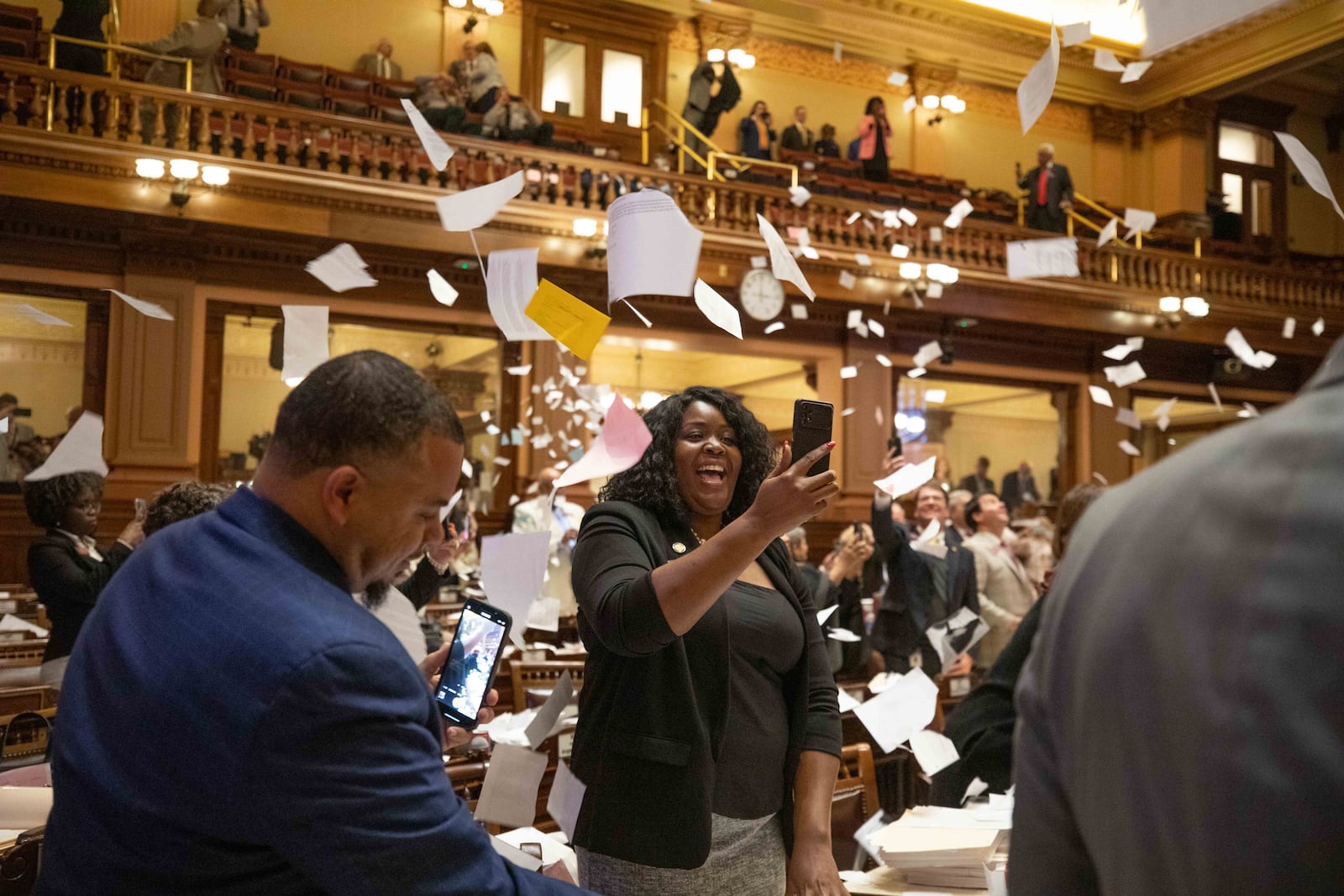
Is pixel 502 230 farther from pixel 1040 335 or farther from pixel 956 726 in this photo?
pixel 956 726

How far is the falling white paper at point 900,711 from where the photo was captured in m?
2.38

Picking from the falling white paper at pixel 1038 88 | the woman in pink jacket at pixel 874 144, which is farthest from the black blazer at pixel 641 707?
the woman in pink jacket at pixel 874 144

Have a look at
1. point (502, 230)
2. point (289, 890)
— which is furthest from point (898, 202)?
point (289, 890)

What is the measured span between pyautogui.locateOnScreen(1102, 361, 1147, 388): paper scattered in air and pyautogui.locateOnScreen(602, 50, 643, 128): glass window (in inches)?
242

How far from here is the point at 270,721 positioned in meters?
0.86

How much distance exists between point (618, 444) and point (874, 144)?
10765 mm

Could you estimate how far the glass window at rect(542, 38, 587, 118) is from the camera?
468 inches

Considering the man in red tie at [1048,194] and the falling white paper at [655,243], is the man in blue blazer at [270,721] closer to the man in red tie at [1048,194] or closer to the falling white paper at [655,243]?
the falling white paper at [655,243]

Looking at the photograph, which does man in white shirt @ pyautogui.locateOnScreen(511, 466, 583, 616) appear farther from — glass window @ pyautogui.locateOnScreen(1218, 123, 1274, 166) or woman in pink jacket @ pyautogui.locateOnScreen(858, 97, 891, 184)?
glass window @ pyautogui.locateOnScreen(1218, 123, 1274, 166)

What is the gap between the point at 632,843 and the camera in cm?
152

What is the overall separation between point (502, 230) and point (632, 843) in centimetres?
863

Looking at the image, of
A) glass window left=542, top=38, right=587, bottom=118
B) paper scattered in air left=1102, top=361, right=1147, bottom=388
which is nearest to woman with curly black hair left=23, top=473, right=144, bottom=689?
glass window left=542, top=38, right=587, bottom=118

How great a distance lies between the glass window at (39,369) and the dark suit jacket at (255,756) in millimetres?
9163

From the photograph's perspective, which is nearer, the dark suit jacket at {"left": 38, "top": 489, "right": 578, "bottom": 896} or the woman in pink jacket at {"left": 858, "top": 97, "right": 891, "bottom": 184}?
the dark suit jacket at {"left": 38, "top": 489, "right": 578, "bottom": 896}
